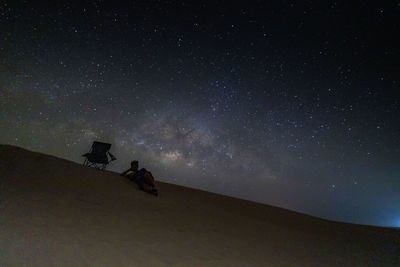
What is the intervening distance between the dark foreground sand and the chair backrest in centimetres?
233

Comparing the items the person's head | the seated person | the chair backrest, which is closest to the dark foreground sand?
the seated person

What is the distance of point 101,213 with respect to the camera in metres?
5.32

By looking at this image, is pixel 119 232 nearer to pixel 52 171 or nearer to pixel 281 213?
pixel 52 171

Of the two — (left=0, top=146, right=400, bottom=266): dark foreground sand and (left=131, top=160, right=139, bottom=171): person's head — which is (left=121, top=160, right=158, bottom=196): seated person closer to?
(left=0, top=146, right=400, bottom=266): dark foreground sand

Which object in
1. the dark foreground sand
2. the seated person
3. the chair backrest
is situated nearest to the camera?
the dark foreground sand

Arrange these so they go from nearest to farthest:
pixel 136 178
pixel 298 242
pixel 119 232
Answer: pixel 119 232, pixel 298 242, pixel 136 178

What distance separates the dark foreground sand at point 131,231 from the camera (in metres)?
3.66

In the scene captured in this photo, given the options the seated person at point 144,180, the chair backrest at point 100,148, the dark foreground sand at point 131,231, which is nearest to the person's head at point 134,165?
the seated person at point 144,180

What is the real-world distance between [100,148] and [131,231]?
7241 mm

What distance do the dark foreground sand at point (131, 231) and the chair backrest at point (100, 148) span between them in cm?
233

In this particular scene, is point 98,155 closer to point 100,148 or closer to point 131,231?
point 100,148

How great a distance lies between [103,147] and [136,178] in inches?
133

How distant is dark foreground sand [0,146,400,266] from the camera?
3656 mm

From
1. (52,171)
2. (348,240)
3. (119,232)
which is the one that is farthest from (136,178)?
(348,240)
